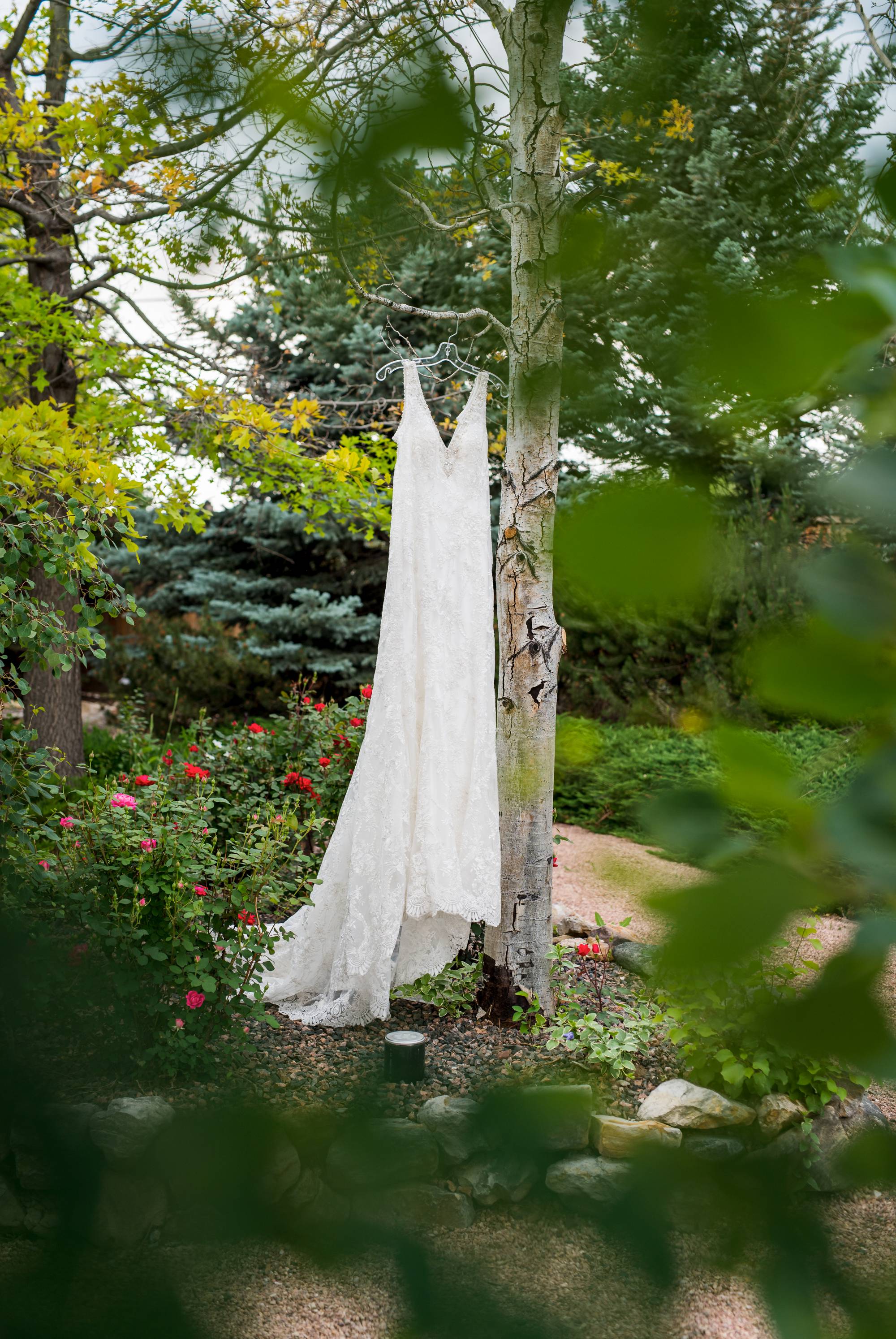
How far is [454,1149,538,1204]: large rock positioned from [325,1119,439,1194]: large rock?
0.04ft

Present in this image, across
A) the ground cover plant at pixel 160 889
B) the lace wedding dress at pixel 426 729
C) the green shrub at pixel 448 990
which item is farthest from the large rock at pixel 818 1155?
the green shrub at pixel 448 990

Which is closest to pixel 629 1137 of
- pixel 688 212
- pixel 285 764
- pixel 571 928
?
pixel 688 212

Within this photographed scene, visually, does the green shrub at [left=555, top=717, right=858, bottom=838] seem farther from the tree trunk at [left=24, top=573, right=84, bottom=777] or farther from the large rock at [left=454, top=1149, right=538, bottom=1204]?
the tree trunk at [left=24, top=573, right=84, bottom=777]

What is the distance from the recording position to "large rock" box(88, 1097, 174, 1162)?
0.75 ft

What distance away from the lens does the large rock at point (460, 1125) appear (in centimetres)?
25

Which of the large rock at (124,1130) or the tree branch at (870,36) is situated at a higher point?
the tree branch at (870,36)

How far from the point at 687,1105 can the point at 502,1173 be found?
1503 mm

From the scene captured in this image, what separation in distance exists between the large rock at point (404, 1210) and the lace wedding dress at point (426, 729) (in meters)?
2.23

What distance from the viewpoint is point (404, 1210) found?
264 mm

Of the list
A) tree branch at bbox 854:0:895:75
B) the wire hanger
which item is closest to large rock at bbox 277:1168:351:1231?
tree branch at bbox 854:0:895:75

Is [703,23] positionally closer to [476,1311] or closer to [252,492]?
[476,1311]

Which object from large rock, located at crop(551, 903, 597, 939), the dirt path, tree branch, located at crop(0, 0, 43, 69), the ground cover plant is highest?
tree branch, located at crop(0, 0, 43, 69)

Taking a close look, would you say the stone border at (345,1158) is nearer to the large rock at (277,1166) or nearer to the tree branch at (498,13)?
the large rock at (277,1166)

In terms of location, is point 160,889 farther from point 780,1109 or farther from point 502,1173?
point 502,1173
